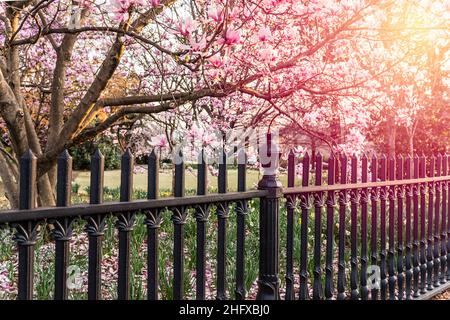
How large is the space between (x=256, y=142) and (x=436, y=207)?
349cm

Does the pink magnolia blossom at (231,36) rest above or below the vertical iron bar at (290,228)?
above

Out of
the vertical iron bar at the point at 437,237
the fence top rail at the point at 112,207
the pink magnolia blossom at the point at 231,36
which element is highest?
the pink magnolia blossom at the point at 231,36

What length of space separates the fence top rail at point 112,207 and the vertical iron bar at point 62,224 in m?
0.04

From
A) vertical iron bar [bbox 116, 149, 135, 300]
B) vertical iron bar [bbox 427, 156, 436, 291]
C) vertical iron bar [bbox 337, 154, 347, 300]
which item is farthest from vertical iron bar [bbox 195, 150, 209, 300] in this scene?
vertical iron bar [bbox 427, 156, 436, 291]

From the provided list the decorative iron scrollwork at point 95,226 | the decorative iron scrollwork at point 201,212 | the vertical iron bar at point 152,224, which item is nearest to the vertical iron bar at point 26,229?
the decorative iron scrollwork at point 95,226

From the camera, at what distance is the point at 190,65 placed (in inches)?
195

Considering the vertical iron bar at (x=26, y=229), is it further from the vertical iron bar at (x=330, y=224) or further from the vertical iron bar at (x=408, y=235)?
the vertical iron bar at (x=408, y=235)

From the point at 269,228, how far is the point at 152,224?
3.16 ft

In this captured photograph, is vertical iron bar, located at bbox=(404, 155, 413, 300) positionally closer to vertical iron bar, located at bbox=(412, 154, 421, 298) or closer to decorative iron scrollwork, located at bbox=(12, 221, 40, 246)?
vertical iron bar, located at bbox=(412, 154, 421, 298)

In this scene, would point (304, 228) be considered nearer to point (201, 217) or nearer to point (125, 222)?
point (201, 217)

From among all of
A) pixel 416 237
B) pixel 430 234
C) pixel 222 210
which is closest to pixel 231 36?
pixel 222 210

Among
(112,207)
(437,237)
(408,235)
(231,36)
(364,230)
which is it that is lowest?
(437,237)

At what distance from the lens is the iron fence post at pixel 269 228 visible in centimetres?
343
